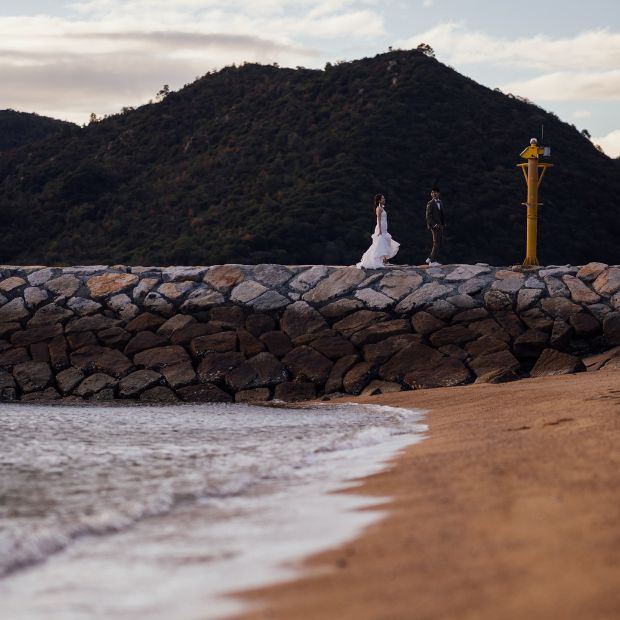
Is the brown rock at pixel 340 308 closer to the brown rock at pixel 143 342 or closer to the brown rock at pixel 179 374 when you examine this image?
the brown rock at pixel 179 374

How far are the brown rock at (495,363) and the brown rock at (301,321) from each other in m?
2.01

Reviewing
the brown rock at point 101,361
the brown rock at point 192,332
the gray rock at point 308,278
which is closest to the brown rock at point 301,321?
the gray rock at point 308,278

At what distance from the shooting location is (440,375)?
12820mm

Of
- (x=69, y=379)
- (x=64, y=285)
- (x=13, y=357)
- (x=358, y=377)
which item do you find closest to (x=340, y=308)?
(x=358, y=377)

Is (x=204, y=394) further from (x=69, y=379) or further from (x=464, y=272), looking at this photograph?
(x=464, y=272)

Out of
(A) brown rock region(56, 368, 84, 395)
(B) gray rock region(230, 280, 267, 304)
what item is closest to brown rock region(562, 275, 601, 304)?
(B) gray rock region(230, 280, 267, 304)

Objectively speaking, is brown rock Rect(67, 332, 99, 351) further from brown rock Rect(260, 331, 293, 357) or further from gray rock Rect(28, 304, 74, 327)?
brown rock Rect(260, 331, 293, 357)

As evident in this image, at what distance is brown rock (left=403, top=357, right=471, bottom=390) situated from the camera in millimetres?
12734

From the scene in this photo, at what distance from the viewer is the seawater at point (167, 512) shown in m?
3.02

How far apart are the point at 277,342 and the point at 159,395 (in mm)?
1677

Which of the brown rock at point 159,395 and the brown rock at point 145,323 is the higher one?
the brown rock at point 145,323

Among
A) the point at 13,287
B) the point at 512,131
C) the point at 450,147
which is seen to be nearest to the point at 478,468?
the point at 13,287

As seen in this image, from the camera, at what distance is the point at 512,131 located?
168ft

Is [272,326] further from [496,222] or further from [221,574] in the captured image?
[496,222]
